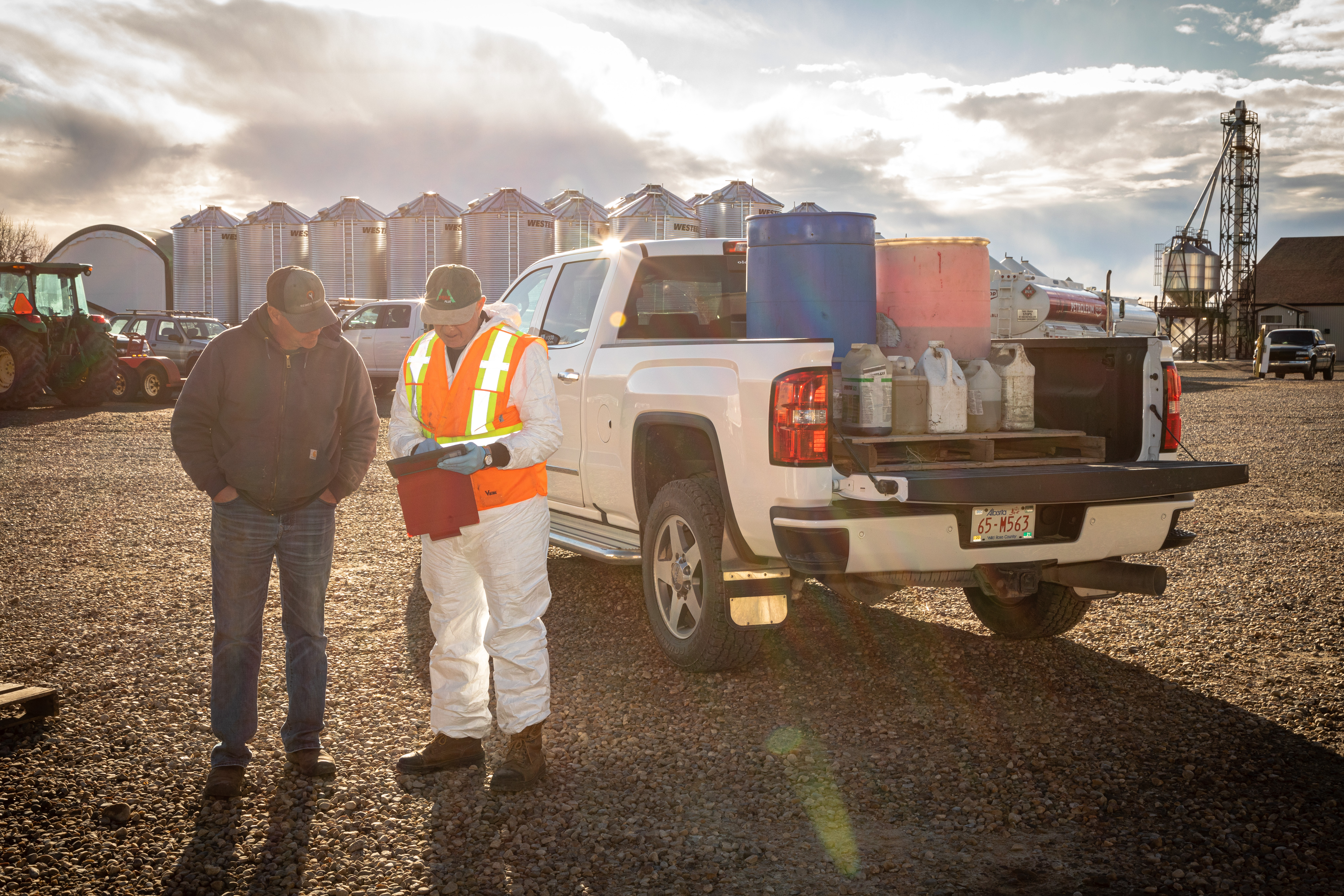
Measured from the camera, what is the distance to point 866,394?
452 centimetres

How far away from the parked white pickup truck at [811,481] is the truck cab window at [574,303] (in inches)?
8.6

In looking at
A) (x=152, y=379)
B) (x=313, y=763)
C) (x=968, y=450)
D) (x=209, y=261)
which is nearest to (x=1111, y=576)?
(x=968, y=450)

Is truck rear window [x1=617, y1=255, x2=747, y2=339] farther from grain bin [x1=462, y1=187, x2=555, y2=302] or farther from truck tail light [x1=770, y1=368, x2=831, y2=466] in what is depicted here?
grain bin [x1=462, y1=187, x2=555, y2=302]

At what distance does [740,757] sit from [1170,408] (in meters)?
2.63

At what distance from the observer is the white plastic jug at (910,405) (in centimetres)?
464

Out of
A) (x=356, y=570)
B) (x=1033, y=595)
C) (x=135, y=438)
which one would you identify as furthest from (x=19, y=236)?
(x=1033, y=595)

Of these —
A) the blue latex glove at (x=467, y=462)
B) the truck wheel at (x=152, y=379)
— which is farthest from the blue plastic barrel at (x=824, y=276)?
the truck wheel at (x=152, y=379)

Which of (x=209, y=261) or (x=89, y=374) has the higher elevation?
(x=209, y=261)

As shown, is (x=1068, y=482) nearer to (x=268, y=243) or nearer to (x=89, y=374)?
(x=89, y=374)

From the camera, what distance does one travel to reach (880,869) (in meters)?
3.25

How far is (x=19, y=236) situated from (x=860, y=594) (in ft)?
Answer: 224

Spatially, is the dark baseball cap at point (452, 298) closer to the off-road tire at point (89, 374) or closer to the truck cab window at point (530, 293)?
the truck cab window at point (530, 293)

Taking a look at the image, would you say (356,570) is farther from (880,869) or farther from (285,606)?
(880,869)

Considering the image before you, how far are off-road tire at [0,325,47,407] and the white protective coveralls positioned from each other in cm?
1841
